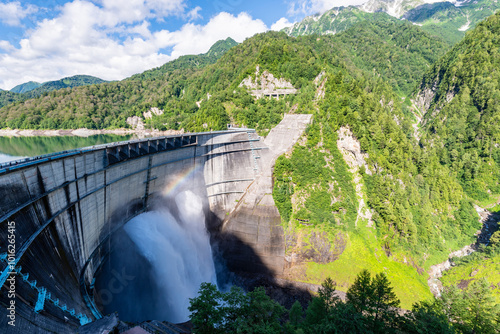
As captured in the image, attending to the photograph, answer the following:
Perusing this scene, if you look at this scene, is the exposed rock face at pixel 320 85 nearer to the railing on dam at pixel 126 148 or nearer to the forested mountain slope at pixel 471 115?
the railing on dam at pixel 126 148

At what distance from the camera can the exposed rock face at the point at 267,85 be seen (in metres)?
65.9

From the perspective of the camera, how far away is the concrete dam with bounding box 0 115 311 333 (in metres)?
13.4

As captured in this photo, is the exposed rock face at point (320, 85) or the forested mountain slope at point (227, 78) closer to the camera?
the exposed rock face at point (320, 85)

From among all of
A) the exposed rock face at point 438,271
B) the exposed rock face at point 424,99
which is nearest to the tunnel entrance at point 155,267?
the exposed rock face at point 438,271

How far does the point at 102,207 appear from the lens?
78.8ft

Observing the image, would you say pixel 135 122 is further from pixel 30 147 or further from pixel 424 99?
pixel 424 99

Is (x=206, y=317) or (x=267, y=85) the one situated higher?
(x=267, y=85)

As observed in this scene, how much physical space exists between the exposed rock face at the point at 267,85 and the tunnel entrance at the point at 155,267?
40708 millimetres

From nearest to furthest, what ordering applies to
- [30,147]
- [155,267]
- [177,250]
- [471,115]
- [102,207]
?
[102,207] → [155,267] → [177,250] → [30,147] → [471,115]

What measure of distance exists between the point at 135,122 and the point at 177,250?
372ft

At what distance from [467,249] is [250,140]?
174ft

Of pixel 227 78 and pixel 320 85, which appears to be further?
pixel 227 78

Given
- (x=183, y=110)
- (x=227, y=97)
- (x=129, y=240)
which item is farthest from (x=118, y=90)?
(x=129, y=240)

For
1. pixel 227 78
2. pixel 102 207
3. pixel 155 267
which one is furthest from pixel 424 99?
pixel 102 207
